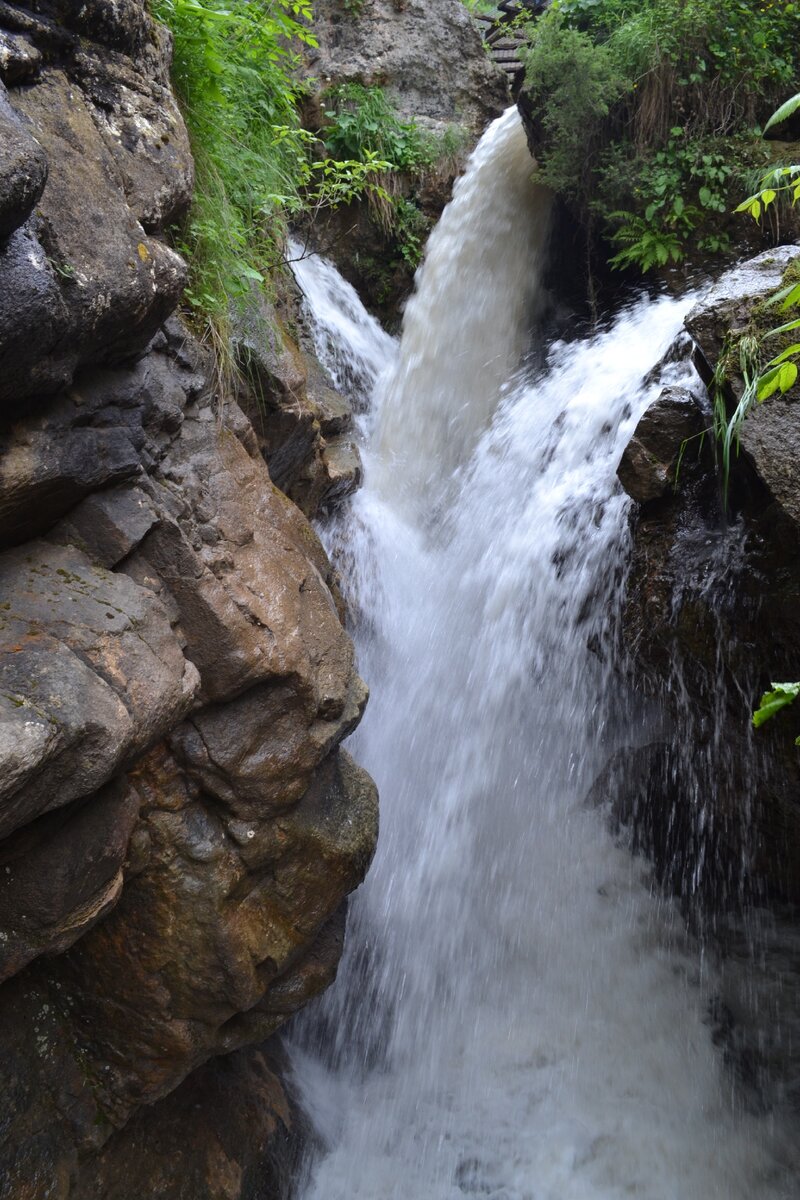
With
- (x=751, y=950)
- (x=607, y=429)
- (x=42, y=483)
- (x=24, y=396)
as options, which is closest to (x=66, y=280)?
(x=24, y=396)

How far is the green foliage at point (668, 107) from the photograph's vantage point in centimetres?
654

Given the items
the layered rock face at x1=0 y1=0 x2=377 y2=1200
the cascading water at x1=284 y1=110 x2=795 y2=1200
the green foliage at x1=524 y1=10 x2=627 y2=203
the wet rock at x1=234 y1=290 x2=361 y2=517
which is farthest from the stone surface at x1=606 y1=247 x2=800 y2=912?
the green foliage at x1=524 y1=10 x2=627 y2=203

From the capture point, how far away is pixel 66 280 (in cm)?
236

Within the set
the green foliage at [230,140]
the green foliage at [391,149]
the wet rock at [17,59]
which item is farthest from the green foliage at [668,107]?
the wet rock at [17,59]

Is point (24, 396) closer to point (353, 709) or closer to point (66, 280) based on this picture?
point (66, 280)

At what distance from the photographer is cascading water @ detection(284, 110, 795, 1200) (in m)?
3.77

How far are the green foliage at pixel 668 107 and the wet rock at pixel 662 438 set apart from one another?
292 centimetres

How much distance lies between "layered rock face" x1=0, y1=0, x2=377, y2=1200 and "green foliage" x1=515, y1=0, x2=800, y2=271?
460cm

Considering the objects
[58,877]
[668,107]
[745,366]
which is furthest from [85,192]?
[668,107]

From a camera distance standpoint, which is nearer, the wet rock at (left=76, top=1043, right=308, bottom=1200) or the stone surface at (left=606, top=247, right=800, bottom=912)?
the wet rock at (left=76, top=1043, right=308, bottom=1200)

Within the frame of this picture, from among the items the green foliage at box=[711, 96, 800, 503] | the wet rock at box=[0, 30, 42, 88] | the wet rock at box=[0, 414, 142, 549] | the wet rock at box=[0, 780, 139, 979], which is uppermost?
the wet rock at box=[0, 30, 42, 88]

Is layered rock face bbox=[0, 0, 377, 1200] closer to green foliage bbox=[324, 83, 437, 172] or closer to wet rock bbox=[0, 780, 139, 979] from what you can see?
wet rock bbox=[0, 780, 139, 979]

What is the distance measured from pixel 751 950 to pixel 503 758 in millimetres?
1555

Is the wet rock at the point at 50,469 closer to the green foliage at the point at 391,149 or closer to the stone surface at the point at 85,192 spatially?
the stone surface at the point at 85,192
